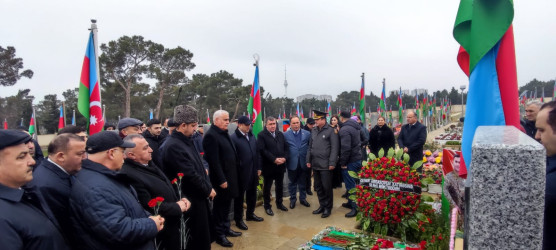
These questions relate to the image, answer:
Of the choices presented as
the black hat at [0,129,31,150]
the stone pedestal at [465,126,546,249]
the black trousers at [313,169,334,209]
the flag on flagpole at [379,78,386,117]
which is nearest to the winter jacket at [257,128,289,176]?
the black trousers at [313,169,334,209]

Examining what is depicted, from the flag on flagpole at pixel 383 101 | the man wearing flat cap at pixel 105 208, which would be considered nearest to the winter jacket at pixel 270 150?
the man wearing flat cap at pixel 105 208

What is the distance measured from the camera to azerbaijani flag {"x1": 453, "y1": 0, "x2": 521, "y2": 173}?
2.23m

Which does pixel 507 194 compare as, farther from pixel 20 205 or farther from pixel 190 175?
pixel 190 175

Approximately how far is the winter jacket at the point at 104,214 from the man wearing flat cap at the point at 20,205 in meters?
0.18

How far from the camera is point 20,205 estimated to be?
1.67m

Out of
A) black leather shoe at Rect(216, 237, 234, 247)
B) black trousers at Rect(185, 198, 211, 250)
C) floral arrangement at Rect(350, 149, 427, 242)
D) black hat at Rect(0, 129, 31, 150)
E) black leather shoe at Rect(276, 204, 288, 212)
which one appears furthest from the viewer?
black leather shoe at Rect(276, 204, 288, 212)

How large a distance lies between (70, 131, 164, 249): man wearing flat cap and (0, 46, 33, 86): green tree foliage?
3102 cm

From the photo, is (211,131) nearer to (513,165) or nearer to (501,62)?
(501,62)

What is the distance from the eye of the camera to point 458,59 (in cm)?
271

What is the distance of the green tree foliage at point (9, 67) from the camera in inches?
983

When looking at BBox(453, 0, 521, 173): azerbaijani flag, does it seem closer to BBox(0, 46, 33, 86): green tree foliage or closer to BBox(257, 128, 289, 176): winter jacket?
BBox(257, 128, 289, 176): winter jacket

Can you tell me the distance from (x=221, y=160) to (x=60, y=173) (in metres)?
2.36

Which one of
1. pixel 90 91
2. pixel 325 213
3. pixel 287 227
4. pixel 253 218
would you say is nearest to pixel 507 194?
pixel 287 227

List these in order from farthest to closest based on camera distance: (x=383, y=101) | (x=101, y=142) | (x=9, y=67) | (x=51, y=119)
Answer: (x=51, y=119), (x=9, y=67), (x=383, y=101), (x=101, y=142)
